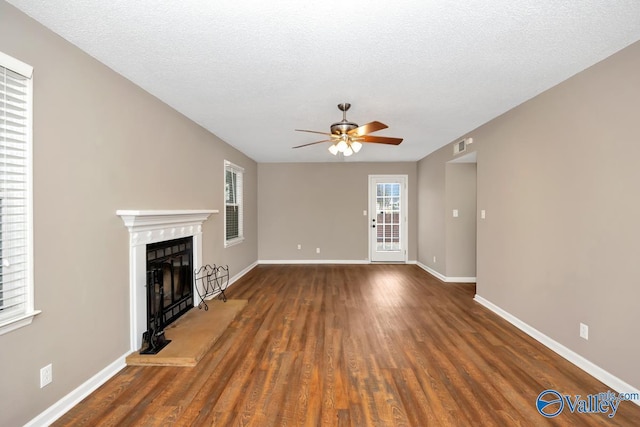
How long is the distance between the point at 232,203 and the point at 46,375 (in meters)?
3.95

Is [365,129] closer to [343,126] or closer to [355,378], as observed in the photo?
[343,126]

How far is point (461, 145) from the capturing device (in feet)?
15.2

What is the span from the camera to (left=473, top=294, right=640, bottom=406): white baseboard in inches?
82.7

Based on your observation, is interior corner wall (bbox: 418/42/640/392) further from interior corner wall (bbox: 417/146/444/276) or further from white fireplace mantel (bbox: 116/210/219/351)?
white fireplace mantel (bbox: 116/210/219/351)

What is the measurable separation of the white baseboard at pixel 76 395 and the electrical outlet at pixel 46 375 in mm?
168

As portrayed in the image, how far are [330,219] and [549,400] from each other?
539cm

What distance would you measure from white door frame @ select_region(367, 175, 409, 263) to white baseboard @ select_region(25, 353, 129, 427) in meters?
→ 5.49

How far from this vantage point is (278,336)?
303 centimetres

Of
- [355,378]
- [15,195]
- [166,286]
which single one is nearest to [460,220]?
[355,378]

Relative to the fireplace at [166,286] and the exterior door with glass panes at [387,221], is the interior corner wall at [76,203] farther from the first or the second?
the exterior door with glass panes at [387,221]

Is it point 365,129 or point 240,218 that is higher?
point 365,129

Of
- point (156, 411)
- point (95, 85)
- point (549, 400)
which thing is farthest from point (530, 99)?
point (156, 411)

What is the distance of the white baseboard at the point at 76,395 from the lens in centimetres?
177

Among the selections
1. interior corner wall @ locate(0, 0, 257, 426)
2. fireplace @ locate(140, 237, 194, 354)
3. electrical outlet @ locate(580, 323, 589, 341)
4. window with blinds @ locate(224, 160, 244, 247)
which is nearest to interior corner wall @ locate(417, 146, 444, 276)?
electrical outlet @ locate(580, 323, 589, 341)
